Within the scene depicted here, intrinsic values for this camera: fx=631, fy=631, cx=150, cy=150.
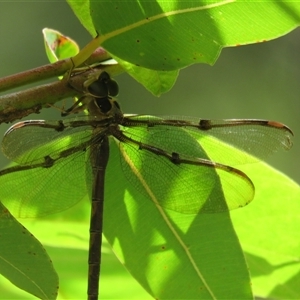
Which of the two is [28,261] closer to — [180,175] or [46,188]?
[46,188]

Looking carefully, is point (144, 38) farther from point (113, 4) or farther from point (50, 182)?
point (50, 182)

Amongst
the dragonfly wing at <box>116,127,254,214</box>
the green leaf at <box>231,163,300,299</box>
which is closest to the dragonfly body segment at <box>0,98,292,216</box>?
the dragonfly wing at <box>116,127,254,214</box>

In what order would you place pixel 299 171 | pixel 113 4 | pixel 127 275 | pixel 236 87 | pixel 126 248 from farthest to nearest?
1. pixel 236 87
2. pixel 299 171
3. pixel 127 275
4. pixel 126 248
5. pixel 113 4

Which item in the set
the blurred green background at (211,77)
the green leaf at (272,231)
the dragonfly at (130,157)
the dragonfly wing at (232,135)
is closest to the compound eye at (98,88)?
the dragonfly at (130,157)

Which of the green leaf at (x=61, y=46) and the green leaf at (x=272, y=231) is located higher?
the green leaf at (x=61, y=46)

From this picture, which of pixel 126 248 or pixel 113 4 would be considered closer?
pixel 113 4

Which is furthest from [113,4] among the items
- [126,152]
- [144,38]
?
[126,152]

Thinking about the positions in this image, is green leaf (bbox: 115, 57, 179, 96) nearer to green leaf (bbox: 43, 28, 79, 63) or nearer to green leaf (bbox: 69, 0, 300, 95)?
green leaf (bbox: 69, 0, 300, 95)

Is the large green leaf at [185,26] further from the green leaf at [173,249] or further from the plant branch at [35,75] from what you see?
the green leaf at [173,249]
